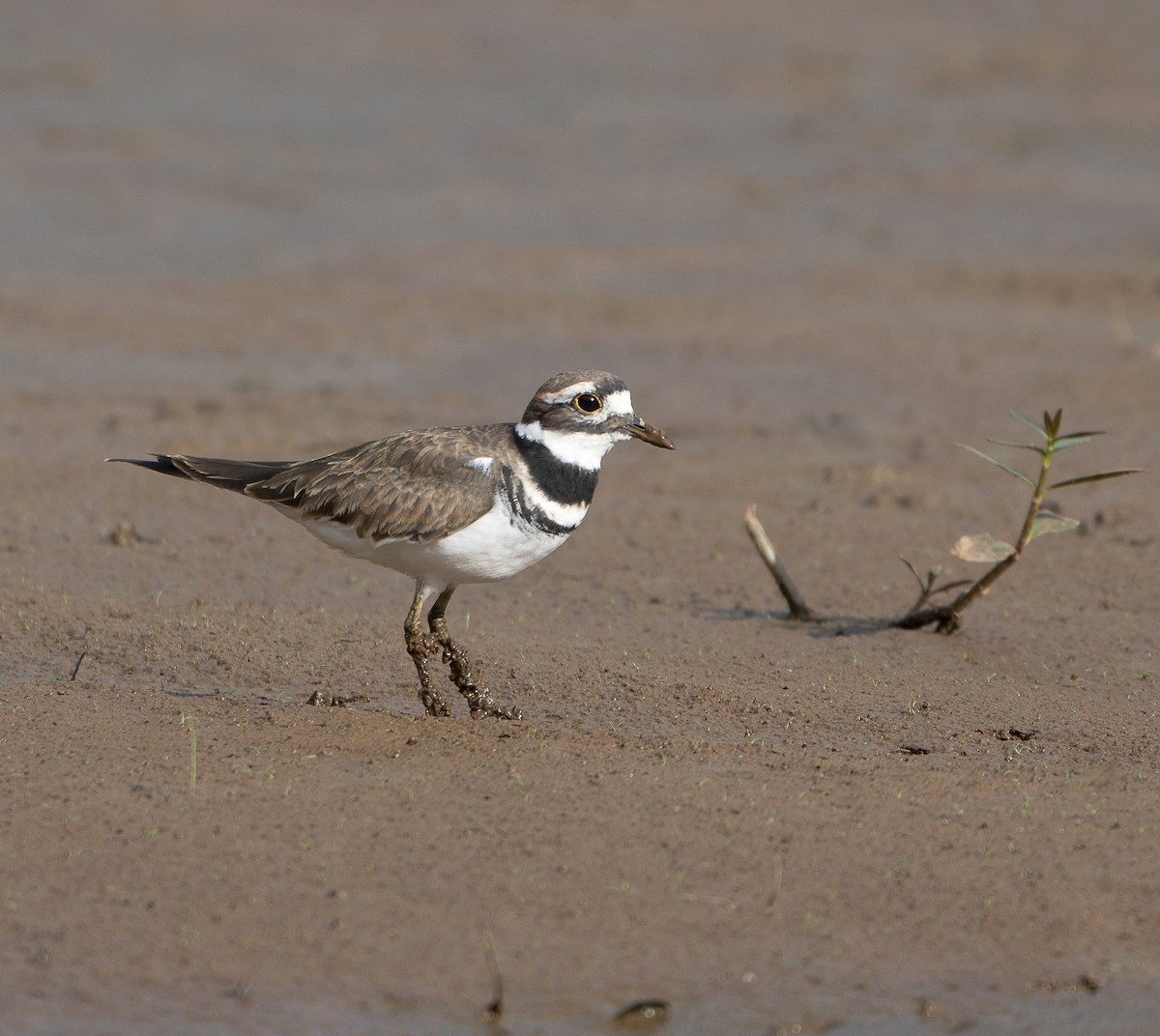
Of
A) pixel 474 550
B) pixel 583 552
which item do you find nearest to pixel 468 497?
pixel 474 550

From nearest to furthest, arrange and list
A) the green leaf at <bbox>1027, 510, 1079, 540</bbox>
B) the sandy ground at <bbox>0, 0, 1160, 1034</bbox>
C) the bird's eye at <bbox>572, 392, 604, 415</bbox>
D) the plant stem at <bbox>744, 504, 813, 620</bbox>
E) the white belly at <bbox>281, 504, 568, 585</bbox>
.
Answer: the sandy ground at <bbox>0, 0, 1160, 1034</bbox> → the white belly at <bbox>281, 504, 568, 585</bbox> → the bird's eye at <bbox>572, 392, 604, 415</bbox> → the green leaf at <bbox>1027, 510, 1079, 540</bbox> → the plant stem at <bbox>744, 504, 813, 620</bbox>

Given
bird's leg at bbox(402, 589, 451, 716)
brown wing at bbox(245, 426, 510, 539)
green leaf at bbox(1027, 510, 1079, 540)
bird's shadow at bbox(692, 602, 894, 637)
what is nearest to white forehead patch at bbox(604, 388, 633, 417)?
brown wing at bbox(245, 426, 510, 539)

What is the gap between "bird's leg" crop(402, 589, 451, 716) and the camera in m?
6.45

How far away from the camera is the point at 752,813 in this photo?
5.47 metres

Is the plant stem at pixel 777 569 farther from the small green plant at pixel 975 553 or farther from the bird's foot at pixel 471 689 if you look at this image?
the bird's foot at pixel 471 689

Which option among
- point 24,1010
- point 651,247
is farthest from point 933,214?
point 24,1010

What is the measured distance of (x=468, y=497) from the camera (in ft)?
20.5

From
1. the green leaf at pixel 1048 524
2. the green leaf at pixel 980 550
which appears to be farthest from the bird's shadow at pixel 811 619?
the green leaf at pixel 1048 524

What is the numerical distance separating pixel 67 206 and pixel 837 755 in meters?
11.7

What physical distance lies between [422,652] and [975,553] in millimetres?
2306

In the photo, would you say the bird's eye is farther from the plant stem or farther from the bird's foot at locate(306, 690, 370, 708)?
the bird's foot at locate(306, 690, 370, 708)

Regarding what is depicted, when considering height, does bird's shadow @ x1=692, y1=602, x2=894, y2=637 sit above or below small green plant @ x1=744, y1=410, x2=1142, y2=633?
below

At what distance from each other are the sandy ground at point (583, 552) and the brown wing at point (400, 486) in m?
0.74

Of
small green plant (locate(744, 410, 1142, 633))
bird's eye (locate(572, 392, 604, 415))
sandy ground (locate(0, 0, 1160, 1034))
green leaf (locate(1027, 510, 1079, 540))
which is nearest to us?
sandy ground (locate(0, 0, 1160, 1034))
